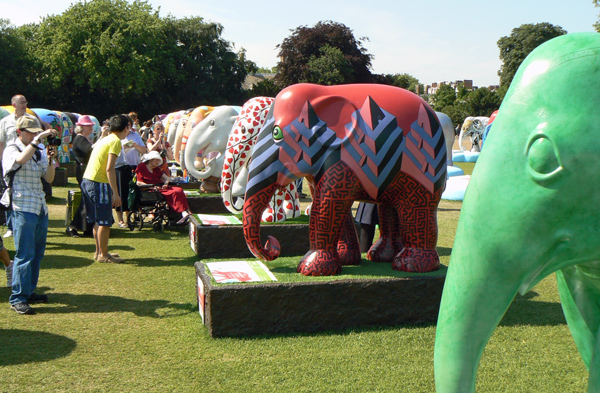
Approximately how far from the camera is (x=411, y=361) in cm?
403

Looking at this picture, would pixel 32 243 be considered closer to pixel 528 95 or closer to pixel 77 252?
pixel 77 252

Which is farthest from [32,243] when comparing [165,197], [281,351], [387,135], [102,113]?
[102,113]

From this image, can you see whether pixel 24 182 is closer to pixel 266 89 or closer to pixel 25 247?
pixel 25 247

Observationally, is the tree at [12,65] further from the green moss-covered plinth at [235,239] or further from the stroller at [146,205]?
the green moss-covered plinth at [235,239]

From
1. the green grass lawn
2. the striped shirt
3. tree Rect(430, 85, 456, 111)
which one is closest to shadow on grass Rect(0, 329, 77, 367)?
the green grass lawn

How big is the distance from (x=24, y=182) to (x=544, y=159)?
457cm

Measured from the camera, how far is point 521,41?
169 ft

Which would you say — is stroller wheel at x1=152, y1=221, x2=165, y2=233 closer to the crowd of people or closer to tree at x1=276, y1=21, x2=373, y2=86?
the crowd of people

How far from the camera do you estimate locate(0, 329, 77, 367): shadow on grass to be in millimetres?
4031

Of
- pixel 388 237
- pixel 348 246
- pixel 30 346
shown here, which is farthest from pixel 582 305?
pixel 30 346

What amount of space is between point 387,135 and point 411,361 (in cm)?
174

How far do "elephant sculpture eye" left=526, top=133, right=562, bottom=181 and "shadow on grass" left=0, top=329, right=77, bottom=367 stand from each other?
3780 millimetres

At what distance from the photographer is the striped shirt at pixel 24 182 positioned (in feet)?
15.8

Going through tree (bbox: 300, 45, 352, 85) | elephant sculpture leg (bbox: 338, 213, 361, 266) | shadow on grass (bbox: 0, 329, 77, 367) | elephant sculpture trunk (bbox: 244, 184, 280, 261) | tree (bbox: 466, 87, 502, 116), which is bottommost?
shadow on grass (bbox: 0, 329, 77, 367)
